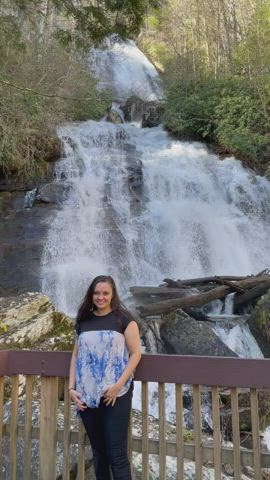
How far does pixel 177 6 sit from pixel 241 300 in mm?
21949

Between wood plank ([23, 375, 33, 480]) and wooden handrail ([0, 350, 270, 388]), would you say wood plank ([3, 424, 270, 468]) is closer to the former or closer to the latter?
wood plank ([23, 375, 33, 480])

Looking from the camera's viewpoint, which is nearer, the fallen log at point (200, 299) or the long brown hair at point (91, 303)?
the long brown hair at point (91, 303)

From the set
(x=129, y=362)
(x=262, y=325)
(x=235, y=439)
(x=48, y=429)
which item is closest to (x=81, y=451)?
(x=48, y=429)

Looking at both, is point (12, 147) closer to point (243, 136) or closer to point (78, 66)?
point (78, 66)

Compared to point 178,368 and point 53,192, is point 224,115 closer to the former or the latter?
point 53,192

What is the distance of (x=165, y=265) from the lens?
12.0 meters

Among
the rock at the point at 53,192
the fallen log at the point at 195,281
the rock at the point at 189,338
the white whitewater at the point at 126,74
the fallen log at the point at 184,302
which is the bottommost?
the rock at the point at 189,338

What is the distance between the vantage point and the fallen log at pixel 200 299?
8.27 meters

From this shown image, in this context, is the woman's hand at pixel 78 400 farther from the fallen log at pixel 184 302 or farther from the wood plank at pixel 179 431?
the fallen log at pixel 184 302

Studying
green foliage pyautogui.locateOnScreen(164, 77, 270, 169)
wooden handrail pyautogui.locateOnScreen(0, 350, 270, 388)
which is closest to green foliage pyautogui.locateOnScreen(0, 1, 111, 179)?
green foliage pyautogui.locateOnScreen(164, 77, 270, 169)

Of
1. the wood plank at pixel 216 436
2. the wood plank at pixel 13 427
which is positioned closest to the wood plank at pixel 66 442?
the wood plank at pixel 13 427

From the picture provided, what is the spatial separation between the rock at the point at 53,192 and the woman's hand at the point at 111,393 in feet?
36.4

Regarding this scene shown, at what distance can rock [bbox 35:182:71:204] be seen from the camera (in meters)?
13.2


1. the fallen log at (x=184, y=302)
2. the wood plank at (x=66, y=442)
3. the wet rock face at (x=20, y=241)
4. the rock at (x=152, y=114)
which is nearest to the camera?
the wood plank at (x=66, y=442)
